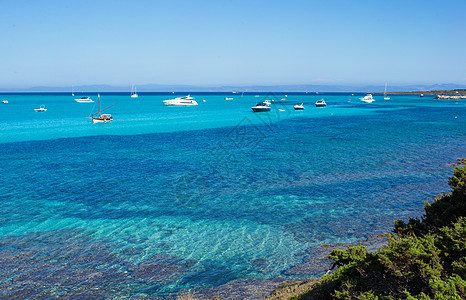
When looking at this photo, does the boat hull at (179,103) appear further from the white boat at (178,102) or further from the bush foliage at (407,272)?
the bush foliage at (407,272)

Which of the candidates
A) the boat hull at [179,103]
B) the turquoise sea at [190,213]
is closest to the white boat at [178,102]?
the boat hull at [179,103]

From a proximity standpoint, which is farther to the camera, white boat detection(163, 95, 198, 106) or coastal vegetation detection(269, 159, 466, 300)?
white boat detection(163, 95, 198, 106)

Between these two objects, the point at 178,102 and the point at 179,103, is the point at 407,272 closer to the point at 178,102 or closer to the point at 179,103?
the point at 178,102

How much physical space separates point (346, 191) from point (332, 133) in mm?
32880

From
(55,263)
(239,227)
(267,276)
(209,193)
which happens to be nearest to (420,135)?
(209,193)

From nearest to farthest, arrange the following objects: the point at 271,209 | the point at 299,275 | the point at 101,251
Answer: the point at 299,275
the point at 101,251
the point at 271,209

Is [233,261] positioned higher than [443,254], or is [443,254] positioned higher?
[443,254]

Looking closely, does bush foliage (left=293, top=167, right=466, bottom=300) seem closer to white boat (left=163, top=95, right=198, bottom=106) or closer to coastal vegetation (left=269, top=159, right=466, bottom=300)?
coastal vegetation (left=269, top=159, right=466, bottom=300)

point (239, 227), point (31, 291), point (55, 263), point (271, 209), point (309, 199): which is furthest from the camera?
point (309, 199)

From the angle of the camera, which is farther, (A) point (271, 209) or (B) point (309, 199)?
(B) point (309, 199)

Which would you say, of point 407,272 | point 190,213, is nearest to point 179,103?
point 190,213

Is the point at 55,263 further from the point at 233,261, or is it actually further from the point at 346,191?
the point at 346,191

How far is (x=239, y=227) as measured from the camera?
15953mm

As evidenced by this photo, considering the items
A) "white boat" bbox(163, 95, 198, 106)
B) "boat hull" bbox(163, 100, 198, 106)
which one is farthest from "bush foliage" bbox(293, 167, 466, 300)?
"white boat" bbox(163, 95, 198, 106)
